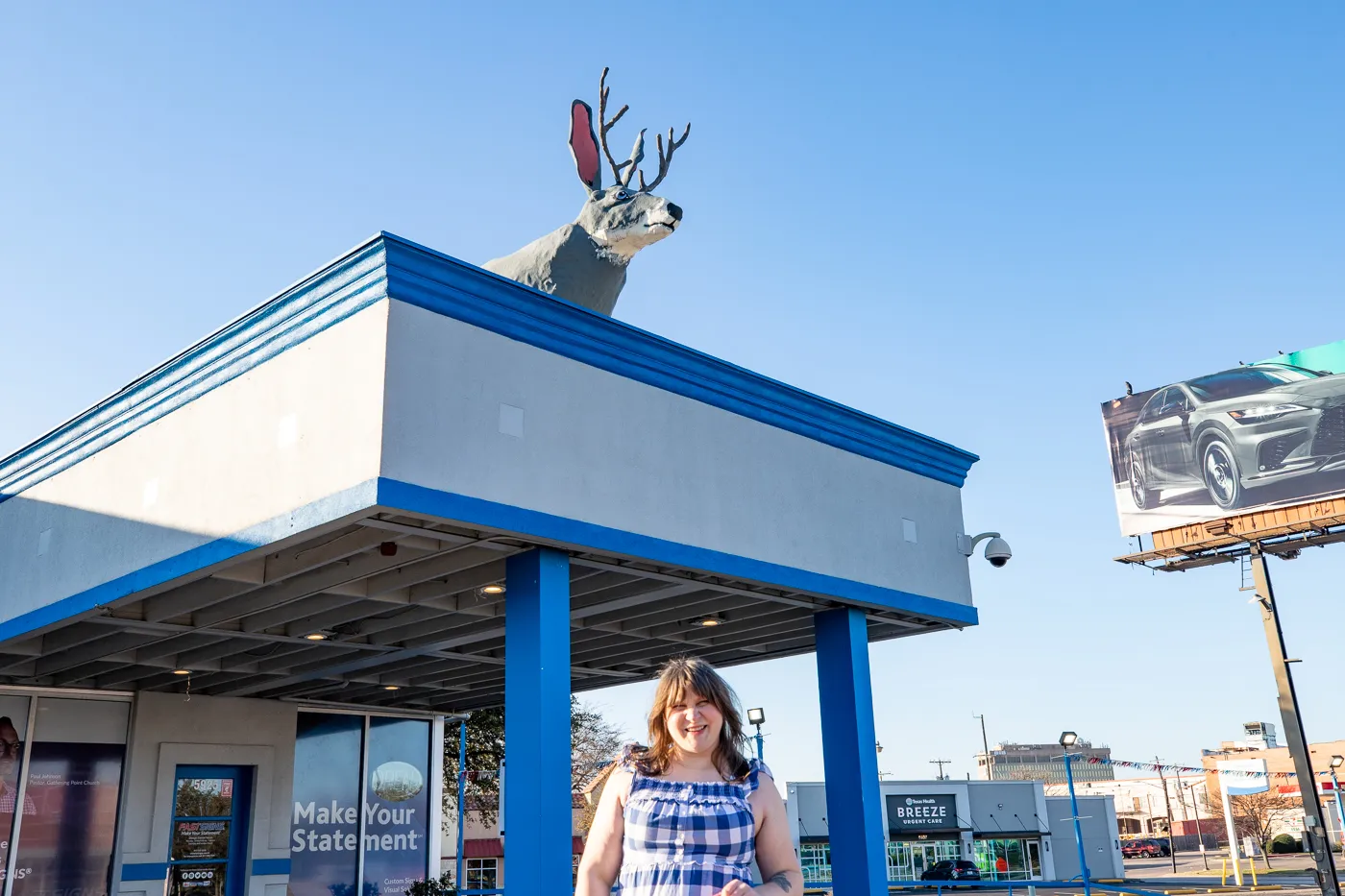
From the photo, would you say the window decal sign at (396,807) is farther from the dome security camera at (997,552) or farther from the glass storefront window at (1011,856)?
the glass storefront window at (1011,856)

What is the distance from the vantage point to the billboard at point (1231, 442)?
30.0m

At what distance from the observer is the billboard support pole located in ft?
64.8

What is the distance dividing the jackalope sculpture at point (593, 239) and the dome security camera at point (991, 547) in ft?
14.3

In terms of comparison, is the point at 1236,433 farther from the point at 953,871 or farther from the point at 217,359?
the point at 217,359

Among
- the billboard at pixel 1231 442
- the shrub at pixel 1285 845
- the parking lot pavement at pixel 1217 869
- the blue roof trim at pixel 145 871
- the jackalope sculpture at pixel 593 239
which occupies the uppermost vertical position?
the billboard at pixel 1231 442

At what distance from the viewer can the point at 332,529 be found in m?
7.34

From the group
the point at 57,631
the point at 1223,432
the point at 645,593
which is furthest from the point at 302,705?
the point at 1223,432

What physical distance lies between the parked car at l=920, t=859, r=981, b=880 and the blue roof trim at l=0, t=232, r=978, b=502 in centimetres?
3742

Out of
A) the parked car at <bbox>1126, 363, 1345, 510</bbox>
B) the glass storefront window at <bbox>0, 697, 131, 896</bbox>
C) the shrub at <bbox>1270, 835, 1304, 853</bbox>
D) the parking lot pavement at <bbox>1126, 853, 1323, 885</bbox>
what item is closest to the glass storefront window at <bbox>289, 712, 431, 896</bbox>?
the glass storefront window at <bbox>0, 697, 131, 896</bbox>

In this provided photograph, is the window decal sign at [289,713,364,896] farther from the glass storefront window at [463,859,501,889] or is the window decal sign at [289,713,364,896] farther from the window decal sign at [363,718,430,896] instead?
the glass storefront window at [463,859,501,889]

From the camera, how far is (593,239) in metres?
11.0

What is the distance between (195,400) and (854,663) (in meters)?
6.13

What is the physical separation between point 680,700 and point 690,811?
0.30 metres

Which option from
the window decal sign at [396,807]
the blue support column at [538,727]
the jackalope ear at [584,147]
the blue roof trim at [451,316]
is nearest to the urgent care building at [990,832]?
the window decal sign at [396,807]
